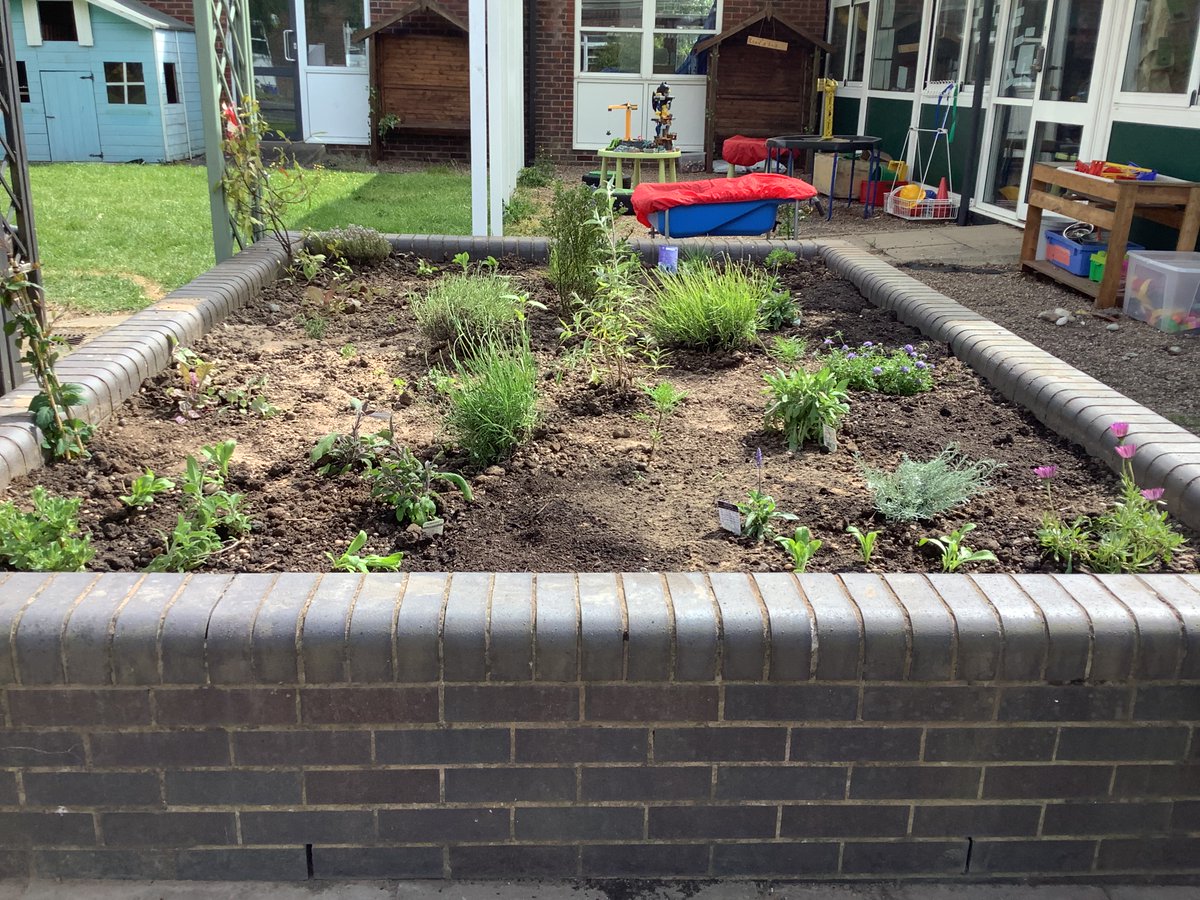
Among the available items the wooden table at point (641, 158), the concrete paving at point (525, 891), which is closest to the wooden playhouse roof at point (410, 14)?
the wooden table at point (641, 158)

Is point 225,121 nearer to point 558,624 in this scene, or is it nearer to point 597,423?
point 597,423

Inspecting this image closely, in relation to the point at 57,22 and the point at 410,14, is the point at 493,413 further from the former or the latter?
the point at 57,22

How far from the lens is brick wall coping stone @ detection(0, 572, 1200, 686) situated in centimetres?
193

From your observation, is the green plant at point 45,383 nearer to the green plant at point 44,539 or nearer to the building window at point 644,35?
the green plant at point 44,539

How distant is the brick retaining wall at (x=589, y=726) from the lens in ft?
6.40

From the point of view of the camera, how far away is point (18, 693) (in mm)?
1948

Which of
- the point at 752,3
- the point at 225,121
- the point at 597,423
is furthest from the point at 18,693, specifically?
the point at 752,3

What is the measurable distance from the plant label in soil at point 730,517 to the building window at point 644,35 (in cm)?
1367

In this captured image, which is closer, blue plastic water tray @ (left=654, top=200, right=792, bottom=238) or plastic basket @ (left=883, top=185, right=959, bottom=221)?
blue plastic water tray @ (left=654, top=200, right=792, bottom=238)

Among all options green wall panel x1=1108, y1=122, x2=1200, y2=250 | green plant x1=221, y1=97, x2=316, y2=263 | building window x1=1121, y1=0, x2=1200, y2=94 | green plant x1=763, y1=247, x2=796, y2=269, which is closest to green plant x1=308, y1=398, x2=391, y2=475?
green plant x1=221, y1=97, x2=316, y2=263

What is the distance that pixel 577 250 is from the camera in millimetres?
5012

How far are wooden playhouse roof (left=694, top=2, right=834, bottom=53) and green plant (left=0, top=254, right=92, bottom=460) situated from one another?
12705 millimetres

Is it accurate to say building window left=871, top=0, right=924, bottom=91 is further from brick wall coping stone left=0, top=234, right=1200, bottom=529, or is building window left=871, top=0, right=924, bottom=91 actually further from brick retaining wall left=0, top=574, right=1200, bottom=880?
brick retaining wall left=0, top=574, right=1200, bottom=880

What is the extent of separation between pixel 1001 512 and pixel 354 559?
167 cm
